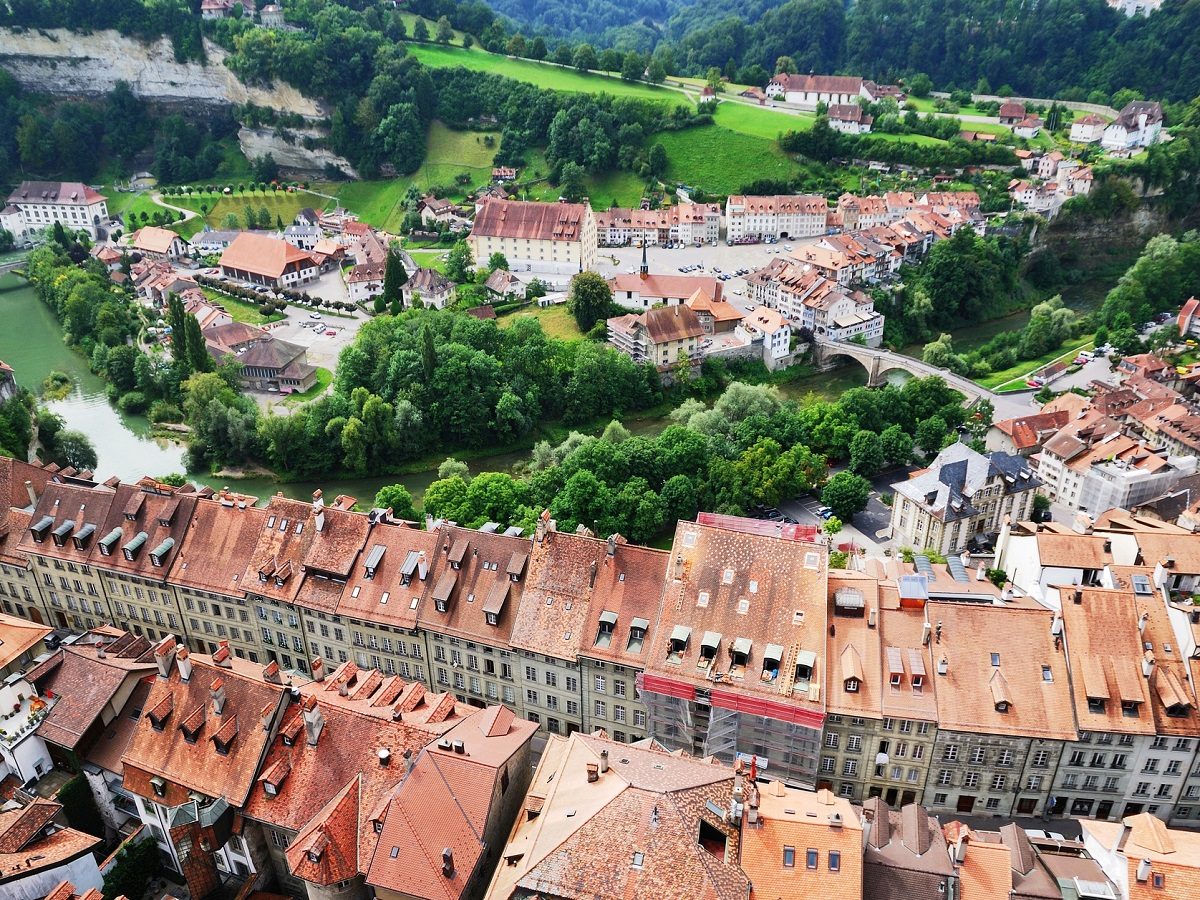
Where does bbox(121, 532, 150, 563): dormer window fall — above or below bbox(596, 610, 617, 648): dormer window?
below

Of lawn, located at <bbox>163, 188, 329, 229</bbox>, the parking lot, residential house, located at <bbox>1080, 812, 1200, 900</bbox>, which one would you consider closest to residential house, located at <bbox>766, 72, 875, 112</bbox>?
the parking lot

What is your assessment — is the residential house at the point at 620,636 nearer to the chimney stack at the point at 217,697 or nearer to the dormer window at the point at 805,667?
the dormer window at the point at 805,667

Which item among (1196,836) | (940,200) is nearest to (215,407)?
(1196,836)

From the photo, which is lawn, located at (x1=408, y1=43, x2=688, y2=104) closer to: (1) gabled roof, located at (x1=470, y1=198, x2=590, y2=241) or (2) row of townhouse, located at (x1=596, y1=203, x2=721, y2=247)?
(2) row of townhouse, located at (x1=596, y1=203, x2=721, y2=247)

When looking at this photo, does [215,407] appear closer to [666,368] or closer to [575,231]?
[666,368]

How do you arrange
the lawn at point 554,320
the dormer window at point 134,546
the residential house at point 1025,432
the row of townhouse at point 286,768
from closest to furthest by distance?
1. the row of townhouse at point 286,768
2. the dormer window at point 134,546
3. the residential house at point 1025,432
4. the lawn at point 554,320

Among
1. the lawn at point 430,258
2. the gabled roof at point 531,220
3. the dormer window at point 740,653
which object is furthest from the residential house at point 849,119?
the dormer window at point 740,653
